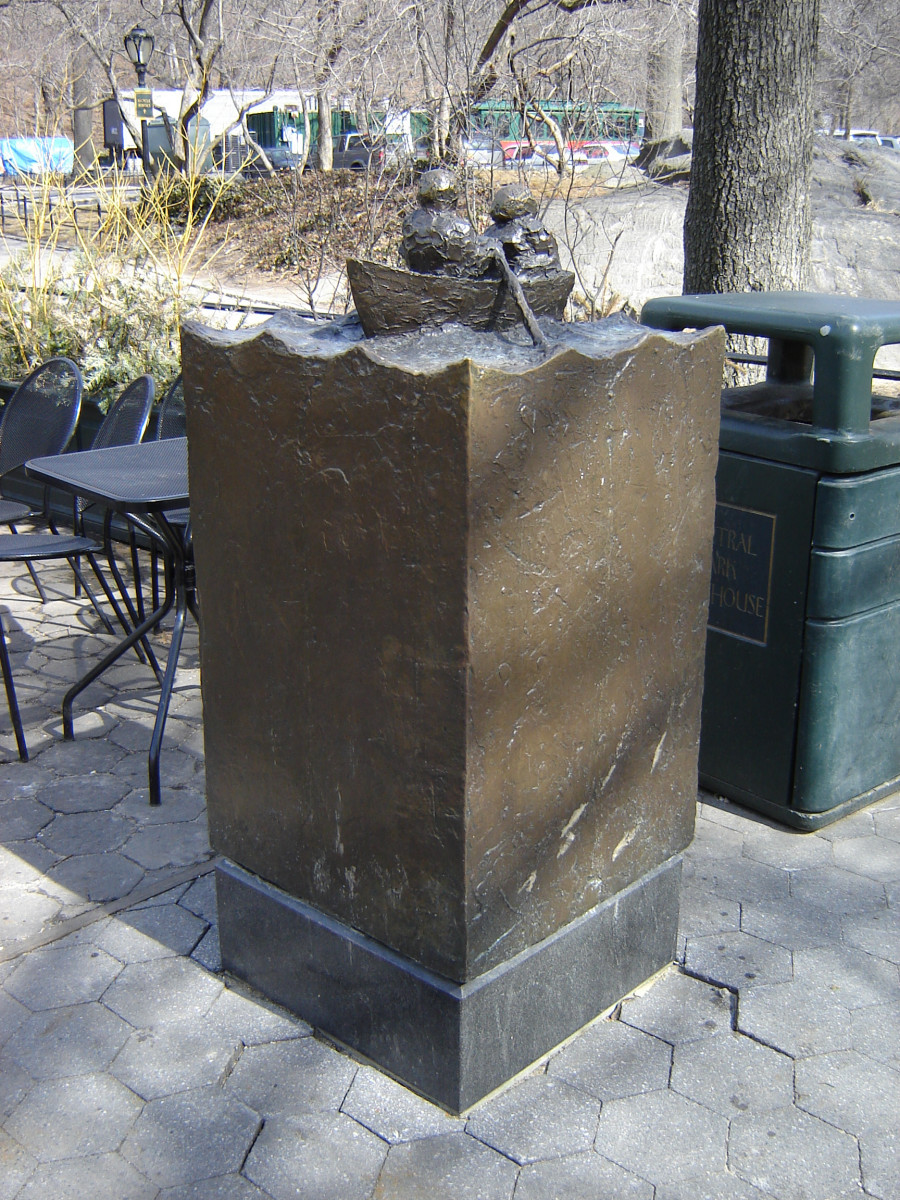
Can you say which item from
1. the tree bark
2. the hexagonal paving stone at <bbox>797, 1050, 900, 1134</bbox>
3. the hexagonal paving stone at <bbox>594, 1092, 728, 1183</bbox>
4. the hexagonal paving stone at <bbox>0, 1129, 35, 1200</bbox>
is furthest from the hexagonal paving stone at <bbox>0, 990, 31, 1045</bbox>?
the tree bark

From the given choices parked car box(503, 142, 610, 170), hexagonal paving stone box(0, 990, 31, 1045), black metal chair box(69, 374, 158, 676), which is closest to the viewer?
hexagonal paving stone box(0, 990, 31, 1045)

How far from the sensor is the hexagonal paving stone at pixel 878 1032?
7.88 feet

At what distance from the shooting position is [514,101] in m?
9.28

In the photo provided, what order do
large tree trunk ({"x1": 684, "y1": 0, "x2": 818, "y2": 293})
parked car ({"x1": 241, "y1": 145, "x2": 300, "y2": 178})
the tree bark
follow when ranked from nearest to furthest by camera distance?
large tree trunk ({"x1": 684, "y1": 0, "x2": 818, "y2": 293}), the tree bark, parked car ({"x1": 241, "y1": 145, "x2": 300, "y2": 178})

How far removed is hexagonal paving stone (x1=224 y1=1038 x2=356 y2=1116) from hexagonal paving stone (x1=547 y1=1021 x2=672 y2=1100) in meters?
0.45

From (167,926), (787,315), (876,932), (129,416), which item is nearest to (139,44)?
(129,416)

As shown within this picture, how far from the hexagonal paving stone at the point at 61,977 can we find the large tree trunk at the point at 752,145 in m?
3.53

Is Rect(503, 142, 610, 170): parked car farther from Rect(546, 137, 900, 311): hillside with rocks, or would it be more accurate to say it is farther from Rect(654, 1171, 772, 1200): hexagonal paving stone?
Rect(654, 1171, 772, 1200): hexagonal paving stone

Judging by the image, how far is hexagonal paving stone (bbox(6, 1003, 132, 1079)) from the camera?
236 centimetres

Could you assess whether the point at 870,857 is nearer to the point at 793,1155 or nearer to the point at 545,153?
the point at 793,1155

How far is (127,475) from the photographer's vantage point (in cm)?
359

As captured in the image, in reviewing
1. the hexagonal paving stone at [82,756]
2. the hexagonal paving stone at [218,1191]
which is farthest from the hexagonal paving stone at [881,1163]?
the hexagonal paving stone at [82,756]

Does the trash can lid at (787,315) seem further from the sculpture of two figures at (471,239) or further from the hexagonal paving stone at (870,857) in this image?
the hexagonal paving stone at (870,857)

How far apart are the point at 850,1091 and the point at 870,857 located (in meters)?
1.01
